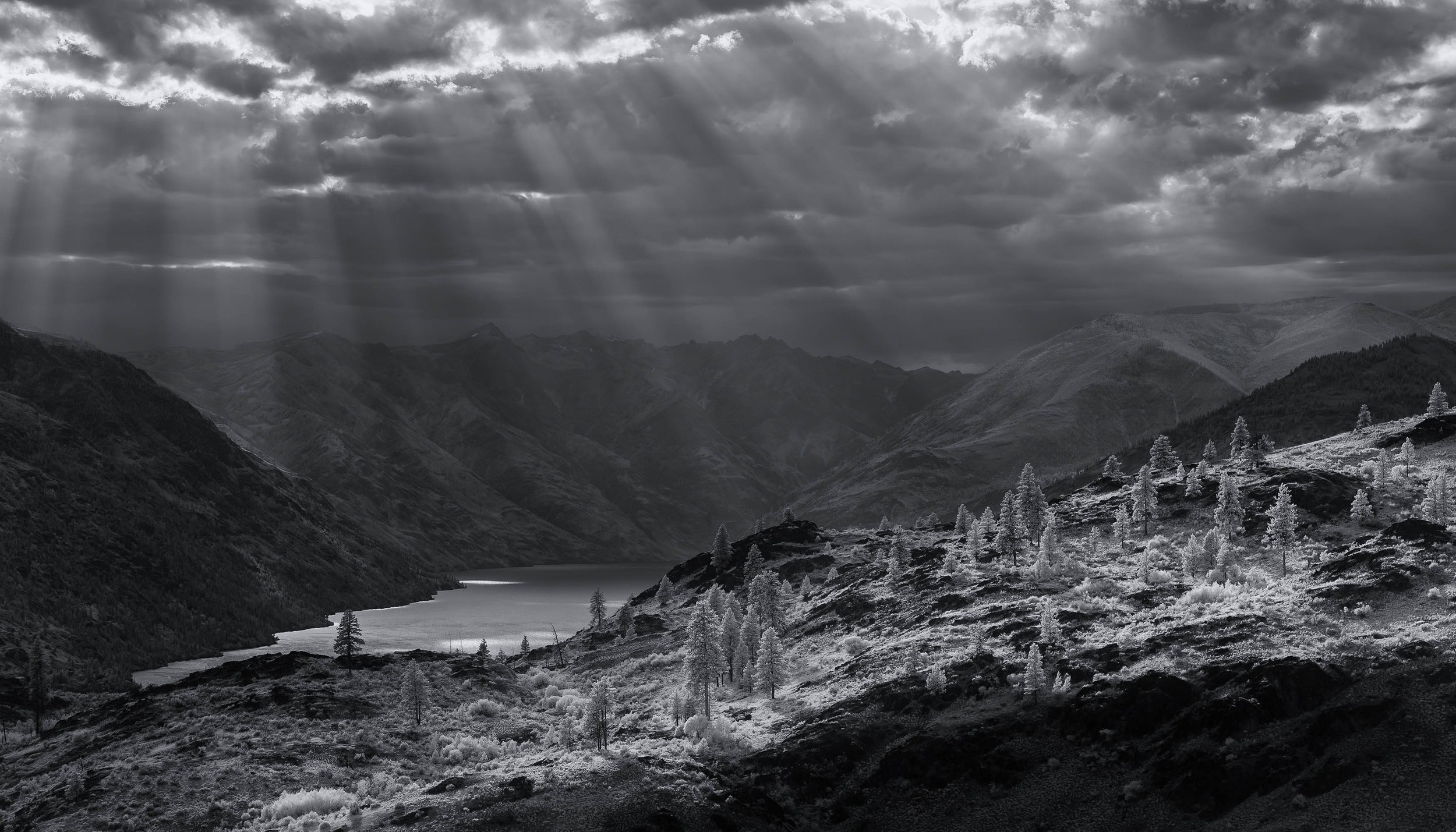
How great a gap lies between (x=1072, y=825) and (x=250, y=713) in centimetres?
7756

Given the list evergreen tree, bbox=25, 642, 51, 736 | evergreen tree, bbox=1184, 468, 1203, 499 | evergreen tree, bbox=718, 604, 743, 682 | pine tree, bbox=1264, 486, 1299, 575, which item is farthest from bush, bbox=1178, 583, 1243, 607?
evergreen tree, bbox=25, 642, 51, 736

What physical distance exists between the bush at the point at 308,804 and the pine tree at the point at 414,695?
102 feet

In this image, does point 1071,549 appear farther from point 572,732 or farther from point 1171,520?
point 572,732

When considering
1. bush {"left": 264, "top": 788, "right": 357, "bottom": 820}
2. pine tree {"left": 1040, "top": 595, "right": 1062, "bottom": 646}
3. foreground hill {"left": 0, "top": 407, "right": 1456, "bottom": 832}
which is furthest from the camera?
pine tree {"left": 1040, "top": 595, "right": 1062, "bottom": 646}

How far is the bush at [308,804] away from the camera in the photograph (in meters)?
82.6

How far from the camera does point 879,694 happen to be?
111875 millimetres

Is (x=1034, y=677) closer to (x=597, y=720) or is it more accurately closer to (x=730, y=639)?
(x=597, y=720)

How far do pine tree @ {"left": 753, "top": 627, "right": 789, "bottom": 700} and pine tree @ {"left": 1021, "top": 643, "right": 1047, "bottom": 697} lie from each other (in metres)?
33.7

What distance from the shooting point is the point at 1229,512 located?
15750 centimetres

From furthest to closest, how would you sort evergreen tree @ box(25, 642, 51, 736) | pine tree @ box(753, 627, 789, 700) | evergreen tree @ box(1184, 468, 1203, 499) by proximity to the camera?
evergreen tree @ box(1184, 468, 1203, 499), evergreen tree @ box(25, 642, 51, 736), pine tree @ box(753, 627, 789, 700)

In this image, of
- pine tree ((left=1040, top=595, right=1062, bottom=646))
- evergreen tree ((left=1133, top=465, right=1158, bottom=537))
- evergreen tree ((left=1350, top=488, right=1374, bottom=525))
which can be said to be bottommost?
pine tree ((left=1040, top=595, right=1062, bottom=646))

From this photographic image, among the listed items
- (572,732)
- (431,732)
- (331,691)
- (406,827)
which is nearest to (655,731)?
(572,732)

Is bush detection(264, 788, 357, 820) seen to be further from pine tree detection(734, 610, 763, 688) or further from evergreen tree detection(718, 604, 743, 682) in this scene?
evergreen tree detection(718, 604, 743, 682)

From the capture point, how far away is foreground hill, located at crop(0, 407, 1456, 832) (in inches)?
3118
